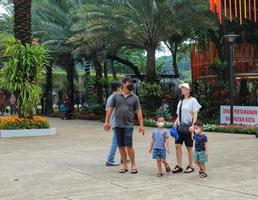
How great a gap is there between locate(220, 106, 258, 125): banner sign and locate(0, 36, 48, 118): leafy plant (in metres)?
7.60

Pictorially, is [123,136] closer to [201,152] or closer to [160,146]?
[160,146]

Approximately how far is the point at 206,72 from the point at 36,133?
1627 centimetres

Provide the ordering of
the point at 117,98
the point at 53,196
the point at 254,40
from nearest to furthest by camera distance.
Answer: the point at 53,196 < the point at 117,98 < the point at 254,40

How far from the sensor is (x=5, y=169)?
31.3ft

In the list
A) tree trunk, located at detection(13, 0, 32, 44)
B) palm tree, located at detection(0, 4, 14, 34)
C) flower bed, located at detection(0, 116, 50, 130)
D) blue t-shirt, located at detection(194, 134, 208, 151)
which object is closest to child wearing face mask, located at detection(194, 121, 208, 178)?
blue t-shirt, located at detection(194, 134, 208, 151)

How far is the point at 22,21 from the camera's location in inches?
719

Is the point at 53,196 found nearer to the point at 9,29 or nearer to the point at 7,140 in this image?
the point at 7,140

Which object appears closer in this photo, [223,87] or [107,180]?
[107,180]

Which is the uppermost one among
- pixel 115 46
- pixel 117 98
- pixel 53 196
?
pixel 115 46

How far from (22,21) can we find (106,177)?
1114cm

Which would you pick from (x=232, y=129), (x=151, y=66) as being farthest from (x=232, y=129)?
(x=151, y=66)

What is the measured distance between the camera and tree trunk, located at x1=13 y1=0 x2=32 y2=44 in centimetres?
1817

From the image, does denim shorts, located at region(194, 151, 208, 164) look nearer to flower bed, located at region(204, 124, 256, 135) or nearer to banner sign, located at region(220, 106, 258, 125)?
flower bed, located at region(204, 124, 256, 135)

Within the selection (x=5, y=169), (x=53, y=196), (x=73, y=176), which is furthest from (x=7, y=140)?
(x=53, y=196)
